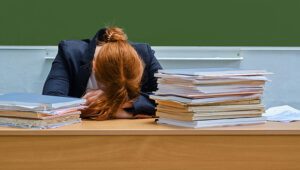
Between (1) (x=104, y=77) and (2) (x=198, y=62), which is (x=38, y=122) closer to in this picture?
(1) (x=104, y=77)

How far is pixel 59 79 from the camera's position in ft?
7.78

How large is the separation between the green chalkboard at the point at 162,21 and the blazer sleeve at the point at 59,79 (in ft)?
2.36

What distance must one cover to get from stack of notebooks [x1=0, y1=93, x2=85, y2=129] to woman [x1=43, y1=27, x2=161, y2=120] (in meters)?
0.21

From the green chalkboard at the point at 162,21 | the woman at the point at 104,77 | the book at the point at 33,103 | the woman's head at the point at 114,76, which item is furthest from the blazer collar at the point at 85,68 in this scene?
the green chalkboard at the point at 162,21

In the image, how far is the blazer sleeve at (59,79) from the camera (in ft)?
7.55

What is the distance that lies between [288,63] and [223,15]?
1.76ft

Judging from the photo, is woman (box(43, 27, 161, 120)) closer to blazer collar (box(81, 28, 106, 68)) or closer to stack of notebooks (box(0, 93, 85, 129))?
blazer collar (box(81, 28, 106, 68))

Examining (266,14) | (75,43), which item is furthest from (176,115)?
(266,14)

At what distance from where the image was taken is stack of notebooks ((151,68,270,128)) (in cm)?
176

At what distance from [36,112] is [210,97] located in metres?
0.61

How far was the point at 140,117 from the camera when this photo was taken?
2.09 meters

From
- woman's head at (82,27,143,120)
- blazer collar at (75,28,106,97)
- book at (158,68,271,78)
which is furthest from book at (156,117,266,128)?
blazer collar at (75,28,106,97)

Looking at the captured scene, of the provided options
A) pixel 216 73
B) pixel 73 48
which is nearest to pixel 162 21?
pixel 73 48
